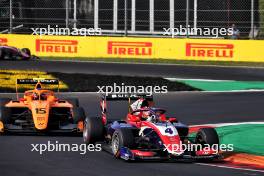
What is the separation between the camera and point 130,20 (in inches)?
1431

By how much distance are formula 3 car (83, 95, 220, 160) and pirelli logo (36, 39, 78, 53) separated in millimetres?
19880

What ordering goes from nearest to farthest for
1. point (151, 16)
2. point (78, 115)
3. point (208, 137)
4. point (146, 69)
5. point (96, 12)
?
1. point (208, 137)
2. point (78, 115)
3. point (146, 69)
4. point (151, 16)
5. point (96, 12)

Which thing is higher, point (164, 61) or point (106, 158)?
point (164, 61)

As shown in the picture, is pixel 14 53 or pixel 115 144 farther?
pixel 14 53

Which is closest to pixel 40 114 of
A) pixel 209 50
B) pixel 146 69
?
pixel 146 69

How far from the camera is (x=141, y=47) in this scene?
33844 millimetres

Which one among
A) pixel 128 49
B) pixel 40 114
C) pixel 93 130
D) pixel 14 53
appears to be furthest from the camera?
pixel 128 49

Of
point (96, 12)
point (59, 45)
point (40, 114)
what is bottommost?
point (40, 114)

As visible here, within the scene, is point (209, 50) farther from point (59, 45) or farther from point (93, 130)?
point (93, 130)

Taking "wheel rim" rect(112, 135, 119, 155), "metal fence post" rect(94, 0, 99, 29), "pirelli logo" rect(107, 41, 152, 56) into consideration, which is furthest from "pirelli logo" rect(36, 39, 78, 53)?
"wheel rim" rect(112, 135, 119, 155)

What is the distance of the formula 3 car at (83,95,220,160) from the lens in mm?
12891

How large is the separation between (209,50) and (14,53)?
821 centimetres

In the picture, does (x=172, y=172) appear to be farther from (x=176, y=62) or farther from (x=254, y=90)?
(x=176, y=62)

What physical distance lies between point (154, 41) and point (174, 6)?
495 centimetres
